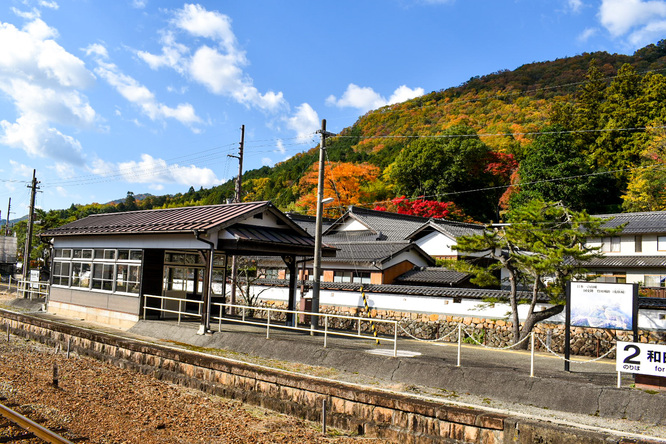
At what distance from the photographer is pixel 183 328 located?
15.1m

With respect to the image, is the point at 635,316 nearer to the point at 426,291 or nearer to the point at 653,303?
the point at 653,303

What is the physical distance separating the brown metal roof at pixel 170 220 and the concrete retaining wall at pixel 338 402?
3.49 metres

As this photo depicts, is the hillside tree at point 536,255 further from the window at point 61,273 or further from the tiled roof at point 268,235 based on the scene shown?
the window at point 61,273

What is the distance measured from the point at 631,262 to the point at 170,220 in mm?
24317

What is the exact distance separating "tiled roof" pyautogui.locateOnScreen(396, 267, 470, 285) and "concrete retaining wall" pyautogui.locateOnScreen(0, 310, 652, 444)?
14083 millimetres

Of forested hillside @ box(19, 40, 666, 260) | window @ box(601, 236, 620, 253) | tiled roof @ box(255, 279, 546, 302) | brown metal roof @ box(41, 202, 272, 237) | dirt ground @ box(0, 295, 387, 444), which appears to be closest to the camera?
dirt ground @ box(0, 295, 387, 444)

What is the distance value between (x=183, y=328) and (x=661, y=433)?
12.4 meters

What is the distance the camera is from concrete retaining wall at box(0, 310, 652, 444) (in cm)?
712

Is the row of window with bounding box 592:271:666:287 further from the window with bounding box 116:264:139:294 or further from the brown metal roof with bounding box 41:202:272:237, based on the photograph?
the window with bounding box 116:264:139:294

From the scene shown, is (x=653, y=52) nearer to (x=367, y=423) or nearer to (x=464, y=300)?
(x=464, y=300)

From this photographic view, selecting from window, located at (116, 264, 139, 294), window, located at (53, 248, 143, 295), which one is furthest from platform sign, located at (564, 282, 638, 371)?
window, located at (116, 264, 139, 294)

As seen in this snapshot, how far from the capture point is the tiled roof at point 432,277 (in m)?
23.4

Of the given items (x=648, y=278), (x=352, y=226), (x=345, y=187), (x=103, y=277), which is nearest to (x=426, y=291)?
(x=103, y=277)

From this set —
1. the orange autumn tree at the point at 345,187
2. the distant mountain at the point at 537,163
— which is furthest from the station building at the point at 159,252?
the orange autumn tree at the point at 345,187
